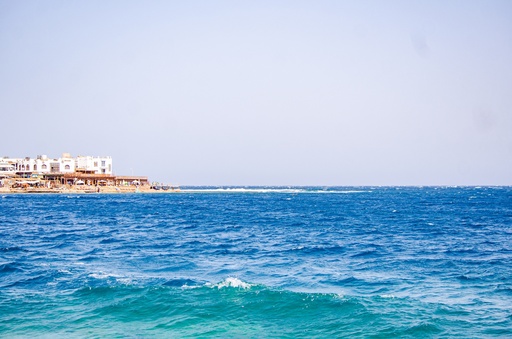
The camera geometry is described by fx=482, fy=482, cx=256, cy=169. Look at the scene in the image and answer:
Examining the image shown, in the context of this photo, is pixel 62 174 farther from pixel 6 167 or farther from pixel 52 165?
pixel 6 167

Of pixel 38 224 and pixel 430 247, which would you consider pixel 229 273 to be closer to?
pixel 430 247

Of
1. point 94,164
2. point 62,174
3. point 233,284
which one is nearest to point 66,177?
point 62,174

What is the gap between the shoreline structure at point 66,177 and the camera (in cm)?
16325

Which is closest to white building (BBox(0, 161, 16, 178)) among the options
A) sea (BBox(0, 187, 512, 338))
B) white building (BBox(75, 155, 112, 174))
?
white building (BBox(75, 155, 112, 174))

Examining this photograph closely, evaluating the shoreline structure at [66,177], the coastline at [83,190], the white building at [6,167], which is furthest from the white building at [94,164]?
the white building at [6,167]

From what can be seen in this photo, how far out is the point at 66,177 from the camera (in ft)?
561

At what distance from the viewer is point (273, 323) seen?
17078mm

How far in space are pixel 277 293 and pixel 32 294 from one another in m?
10.5

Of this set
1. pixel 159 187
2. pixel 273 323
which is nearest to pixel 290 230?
pixel 273 323

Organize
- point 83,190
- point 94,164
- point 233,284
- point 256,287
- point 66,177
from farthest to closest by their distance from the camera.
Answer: point 94,164 < point 66,177 < point 83,190 < point 233,284 < point 256,287

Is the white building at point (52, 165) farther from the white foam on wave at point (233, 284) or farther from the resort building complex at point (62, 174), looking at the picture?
the white foam on wave at point (233, 284)

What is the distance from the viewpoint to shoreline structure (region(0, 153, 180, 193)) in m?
163

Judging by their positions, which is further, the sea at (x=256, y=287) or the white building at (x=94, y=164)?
the white building at (x=94, y=164)

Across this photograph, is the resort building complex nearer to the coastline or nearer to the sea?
Result: the coastline
